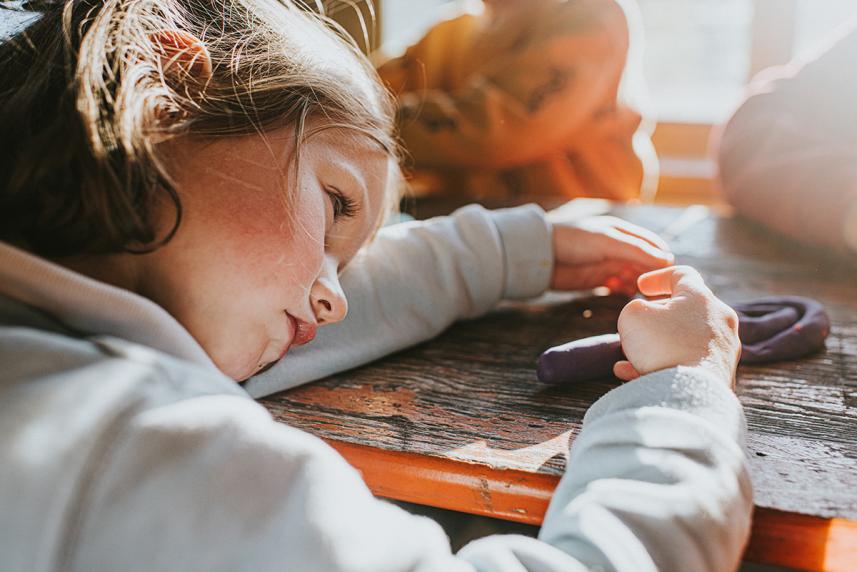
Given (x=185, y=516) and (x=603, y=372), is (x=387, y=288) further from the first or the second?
(x=185, y=516)

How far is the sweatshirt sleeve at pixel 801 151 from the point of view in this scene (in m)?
0.74

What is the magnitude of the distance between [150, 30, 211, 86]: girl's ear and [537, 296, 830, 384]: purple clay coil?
253 millimetres

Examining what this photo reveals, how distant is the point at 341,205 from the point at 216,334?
11cm

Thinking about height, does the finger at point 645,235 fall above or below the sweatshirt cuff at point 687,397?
below

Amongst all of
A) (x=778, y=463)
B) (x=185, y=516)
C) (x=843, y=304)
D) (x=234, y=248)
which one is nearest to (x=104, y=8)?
(x=234, y=248)

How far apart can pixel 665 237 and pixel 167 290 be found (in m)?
0.60

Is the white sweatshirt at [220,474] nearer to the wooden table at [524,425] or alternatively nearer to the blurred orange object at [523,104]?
the wooden table at [524,425]

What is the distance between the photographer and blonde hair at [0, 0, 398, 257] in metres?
0.33

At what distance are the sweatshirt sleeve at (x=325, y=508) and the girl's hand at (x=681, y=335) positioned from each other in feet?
0.18

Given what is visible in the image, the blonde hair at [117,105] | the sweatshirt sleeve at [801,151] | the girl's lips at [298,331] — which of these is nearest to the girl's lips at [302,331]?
the girl's lips at [298,331]

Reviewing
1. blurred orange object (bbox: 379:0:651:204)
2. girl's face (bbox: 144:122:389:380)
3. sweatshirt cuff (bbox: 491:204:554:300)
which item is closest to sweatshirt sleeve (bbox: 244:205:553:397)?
sweatshirt cuff (bbox: 491:204:554:300)

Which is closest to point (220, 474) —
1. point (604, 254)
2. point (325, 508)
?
point (325, 508)

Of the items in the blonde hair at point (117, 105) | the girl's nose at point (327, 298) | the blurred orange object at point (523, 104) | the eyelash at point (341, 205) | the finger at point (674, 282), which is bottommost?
the blurred orange object at point (523, 104)

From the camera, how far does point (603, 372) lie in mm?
458
